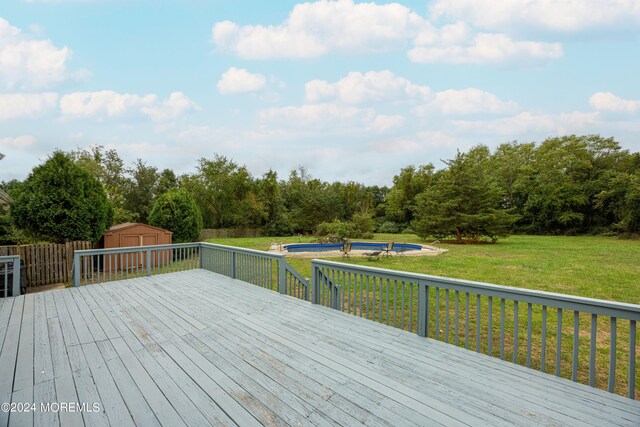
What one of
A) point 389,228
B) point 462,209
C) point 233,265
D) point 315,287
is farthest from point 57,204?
point 389,228

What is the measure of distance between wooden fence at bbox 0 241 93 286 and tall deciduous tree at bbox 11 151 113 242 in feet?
1.45

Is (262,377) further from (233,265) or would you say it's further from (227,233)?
(227,233)

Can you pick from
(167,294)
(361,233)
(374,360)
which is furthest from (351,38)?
(361,233)

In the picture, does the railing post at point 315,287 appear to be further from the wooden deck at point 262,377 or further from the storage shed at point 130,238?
the storage shed at point 130,238

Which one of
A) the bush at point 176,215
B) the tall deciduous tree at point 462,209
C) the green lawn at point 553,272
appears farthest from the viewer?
the tall deciduous tree at point 462,209

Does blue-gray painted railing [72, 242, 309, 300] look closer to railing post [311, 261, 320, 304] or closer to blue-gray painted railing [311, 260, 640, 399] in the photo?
railing post [311, 261, 320, 304]

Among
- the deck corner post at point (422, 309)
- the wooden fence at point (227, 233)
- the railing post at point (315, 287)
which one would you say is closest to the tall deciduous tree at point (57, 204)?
the railing post at point (315, 287)

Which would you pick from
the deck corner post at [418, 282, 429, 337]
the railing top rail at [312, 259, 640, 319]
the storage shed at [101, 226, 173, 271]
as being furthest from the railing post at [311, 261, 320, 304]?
the storage shed at [101, 226, 173, 271]

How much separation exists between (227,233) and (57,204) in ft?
54.0

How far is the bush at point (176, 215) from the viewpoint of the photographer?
12.9 m

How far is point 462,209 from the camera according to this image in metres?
17.8

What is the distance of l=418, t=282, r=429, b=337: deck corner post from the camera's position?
3006mm

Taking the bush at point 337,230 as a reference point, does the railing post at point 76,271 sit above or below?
above

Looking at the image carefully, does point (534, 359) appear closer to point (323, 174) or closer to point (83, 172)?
point (83, 172)
